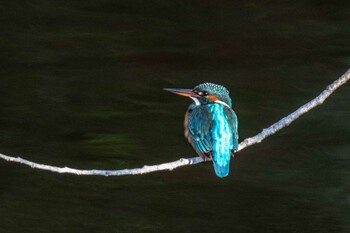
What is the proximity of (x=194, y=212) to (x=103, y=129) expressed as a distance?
67 cm

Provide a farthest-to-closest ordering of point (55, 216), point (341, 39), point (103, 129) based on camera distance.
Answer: point (341, 39), point (103, 129), point (55, 216)

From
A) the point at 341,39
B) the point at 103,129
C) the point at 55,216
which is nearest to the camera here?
the point at 55,216

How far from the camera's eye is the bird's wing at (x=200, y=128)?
2828 mm

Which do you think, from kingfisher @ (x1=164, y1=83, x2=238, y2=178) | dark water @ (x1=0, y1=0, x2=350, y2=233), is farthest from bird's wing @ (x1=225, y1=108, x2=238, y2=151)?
dark water @ (x1=0, y1=0, x2=350, y2=233)

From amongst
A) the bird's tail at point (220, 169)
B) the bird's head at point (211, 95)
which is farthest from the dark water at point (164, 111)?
the bird's tail at point (220, 169)

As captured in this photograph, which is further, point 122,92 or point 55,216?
point 122,92

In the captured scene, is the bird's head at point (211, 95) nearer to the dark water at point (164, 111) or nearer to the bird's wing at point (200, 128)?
the bird's wing at point (200, 128)

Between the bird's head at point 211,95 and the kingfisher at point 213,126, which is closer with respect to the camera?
the kingfisher at point 213,126

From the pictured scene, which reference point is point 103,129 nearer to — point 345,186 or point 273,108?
point 273,108

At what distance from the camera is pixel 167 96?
15.5 ft

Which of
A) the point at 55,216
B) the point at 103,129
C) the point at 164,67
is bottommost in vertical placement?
Answer: the point at 55,216

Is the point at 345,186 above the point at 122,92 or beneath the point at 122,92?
beneath

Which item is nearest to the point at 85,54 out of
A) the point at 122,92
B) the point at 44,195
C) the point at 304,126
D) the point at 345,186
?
the point at 122,92

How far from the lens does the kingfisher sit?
9.09 feet
